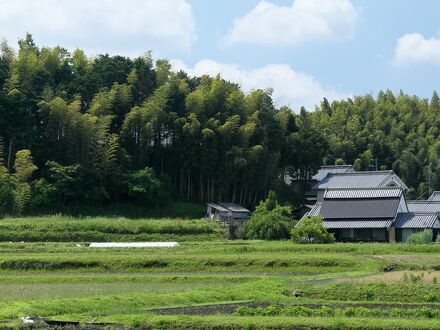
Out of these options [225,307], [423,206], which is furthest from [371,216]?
[225,307]

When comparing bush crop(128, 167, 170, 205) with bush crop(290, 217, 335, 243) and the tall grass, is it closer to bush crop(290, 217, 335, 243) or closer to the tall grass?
the tall grass

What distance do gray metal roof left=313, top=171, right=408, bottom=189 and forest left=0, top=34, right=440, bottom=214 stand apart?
2.08 m

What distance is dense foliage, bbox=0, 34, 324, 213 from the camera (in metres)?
44.0

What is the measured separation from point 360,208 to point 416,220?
2.92 meters

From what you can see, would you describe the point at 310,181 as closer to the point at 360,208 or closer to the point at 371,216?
the point at 360,208

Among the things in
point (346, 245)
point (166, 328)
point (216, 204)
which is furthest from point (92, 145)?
point (166, 328)

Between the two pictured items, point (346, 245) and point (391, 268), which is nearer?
point (391, 268)

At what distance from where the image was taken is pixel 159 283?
24500mm

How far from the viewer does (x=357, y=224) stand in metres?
38.8

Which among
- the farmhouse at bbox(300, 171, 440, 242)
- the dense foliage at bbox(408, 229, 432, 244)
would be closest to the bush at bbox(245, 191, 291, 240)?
the farmhouse at bbox(300, 171, 440, 242)

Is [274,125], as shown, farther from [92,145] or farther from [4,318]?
[4,318]

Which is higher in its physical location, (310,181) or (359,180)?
(310,181)

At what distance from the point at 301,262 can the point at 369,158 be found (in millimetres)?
39101

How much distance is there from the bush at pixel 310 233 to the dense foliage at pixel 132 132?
33.8ft
